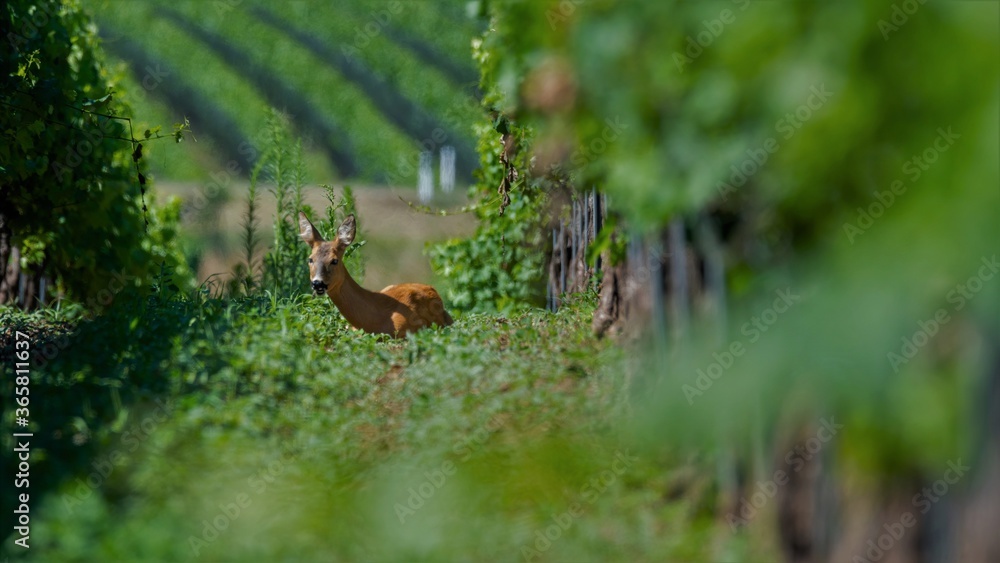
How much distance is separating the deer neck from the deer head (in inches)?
1.8

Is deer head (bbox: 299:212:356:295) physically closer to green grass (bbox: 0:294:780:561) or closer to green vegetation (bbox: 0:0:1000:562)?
green vegetation (bbox: 0:0:1000:562)

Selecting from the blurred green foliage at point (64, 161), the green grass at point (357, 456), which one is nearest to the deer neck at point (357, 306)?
the blurred green foliage at point (64, 161)

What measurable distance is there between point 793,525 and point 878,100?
126 cm

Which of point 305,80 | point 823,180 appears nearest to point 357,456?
point 823,180

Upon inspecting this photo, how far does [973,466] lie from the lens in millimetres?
3031

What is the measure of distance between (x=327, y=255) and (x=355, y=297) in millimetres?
328

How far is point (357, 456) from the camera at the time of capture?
4434mm

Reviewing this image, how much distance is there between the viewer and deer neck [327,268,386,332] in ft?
25.3

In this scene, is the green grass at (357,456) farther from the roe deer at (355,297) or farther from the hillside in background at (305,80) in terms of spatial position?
the hillside in background at (305,80)

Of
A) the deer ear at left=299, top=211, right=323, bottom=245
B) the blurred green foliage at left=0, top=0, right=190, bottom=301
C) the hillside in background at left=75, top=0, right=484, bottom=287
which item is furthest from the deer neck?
the hillside in background at left=75, top=0, right=484, bottom=287

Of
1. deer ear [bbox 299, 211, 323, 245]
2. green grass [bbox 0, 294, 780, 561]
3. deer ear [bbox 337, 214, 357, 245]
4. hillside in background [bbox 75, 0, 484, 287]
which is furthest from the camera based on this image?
hillside in background [bbox 75, 0, 484, 287]

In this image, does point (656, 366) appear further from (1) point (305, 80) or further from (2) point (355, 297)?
(1) point (305, 80)

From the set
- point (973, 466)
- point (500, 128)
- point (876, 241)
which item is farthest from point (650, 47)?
point (500, 128)

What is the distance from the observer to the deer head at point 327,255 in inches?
301
